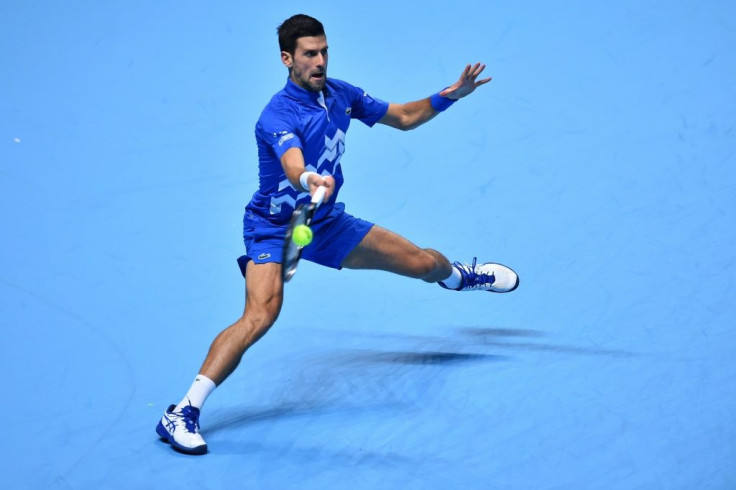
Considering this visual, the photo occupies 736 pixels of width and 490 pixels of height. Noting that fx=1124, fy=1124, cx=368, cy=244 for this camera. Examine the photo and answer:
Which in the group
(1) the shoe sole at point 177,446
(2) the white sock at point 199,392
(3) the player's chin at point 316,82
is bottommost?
(1) the shoe sole at point 177,446

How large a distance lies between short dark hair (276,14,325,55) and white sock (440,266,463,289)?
168 centimetres

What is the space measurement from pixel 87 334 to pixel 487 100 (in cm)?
373

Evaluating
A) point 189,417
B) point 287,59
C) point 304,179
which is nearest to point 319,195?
point 304,179

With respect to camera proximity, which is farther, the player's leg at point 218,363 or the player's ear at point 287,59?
the player's ear at point 287,59

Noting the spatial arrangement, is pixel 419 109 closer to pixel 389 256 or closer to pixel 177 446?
pixel 389 256

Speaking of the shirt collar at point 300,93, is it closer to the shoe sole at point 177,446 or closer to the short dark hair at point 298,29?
the short dark hair at point 298,29

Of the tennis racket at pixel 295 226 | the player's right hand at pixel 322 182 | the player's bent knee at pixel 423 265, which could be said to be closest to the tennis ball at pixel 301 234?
the tennis racket at pixel 295 226

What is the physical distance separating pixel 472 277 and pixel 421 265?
0.56 meters

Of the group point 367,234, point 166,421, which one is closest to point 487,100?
point 367,234

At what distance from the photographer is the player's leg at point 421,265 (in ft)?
19.4

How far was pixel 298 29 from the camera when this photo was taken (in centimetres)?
547

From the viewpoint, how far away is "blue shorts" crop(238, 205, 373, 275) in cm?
553

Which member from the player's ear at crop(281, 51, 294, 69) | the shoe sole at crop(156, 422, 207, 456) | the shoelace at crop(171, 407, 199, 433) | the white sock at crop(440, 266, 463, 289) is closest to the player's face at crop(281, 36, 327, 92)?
the player's ear at crop(281, 51, 294, 69)

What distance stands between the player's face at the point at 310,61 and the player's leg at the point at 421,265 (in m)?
0.87
